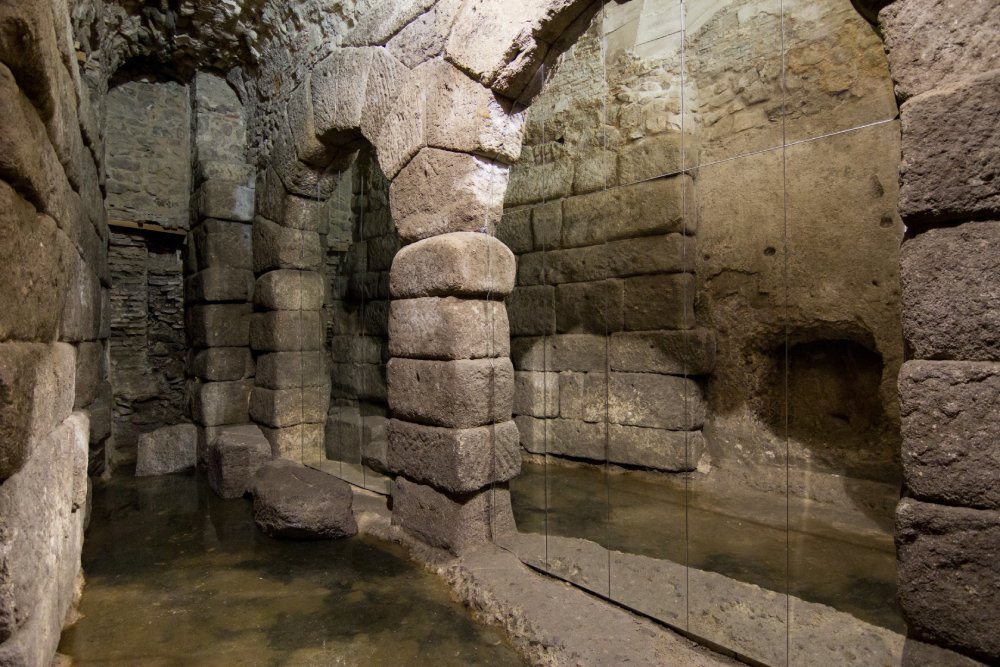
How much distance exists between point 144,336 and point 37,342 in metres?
4.84

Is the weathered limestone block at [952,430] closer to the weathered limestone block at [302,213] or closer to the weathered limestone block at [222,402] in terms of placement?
the weathered limestone block at [302,213]

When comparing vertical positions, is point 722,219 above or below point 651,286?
above

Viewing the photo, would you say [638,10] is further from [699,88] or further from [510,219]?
[510,219]

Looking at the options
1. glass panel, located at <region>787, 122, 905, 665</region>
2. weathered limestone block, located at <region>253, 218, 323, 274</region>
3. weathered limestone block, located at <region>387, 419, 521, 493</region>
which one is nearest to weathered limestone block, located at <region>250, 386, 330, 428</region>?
weathered limestone block, located at <region>253, 218, 323, 274</region>

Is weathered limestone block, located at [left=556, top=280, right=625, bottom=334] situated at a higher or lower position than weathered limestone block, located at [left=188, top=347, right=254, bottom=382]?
higher

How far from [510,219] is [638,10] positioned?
218cm

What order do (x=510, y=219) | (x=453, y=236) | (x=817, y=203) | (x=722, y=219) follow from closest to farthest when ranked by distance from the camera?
(x=453, y=236) → (x=817, y=203) → (x=722, y=219) → (x=510, y=219)

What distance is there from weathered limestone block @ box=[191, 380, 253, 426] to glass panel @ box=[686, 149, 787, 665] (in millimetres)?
3894

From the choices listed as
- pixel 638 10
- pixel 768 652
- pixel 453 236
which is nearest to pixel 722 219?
pixel 638 10

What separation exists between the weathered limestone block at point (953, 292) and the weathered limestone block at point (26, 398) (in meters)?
2.33

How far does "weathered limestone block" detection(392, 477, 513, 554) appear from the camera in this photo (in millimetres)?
2988

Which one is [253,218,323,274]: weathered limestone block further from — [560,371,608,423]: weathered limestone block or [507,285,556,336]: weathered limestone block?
[560,371,608,423]: weathered limestone block

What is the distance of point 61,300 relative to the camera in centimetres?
210

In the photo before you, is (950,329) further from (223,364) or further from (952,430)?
(223,364)
